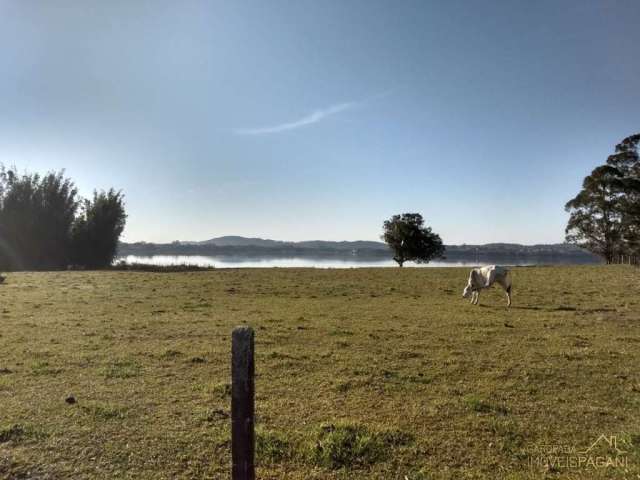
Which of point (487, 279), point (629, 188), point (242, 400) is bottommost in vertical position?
point (242, 400)

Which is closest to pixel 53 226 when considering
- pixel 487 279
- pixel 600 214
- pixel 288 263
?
pixel 288 263

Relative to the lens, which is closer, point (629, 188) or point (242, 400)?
point (242, 400)

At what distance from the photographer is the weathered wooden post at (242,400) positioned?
2908mm

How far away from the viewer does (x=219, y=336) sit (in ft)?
32.2

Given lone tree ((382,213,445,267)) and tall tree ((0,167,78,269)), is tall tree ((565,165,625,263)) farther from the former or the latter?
tall tree ((0,167,78,269))

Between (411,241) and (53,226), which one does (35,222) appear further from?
(411,241)

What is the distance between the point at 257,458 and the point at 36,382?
4.32m

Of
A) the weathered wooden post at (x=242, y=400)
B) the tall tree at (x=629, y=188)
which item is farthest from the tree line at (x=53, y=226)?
the tall tree at (x=629, y=188)

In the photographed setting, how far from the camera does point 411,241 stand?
55000mm

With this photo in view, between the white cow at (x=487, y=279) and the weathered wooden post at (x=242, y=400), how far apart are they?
1417 cm

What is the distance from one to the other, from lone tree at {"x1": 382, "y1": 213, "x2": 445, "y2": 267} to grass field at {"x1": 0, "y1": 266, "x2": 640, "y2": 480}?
1626 inches

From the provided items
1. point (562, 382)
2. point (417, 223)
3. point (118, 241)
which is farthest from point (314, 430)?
point (417, 223)

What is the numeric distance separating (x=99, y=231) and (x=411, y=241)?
121ft

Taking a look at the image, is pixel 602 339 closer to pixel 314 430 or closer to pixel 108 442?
pixel 314 430
